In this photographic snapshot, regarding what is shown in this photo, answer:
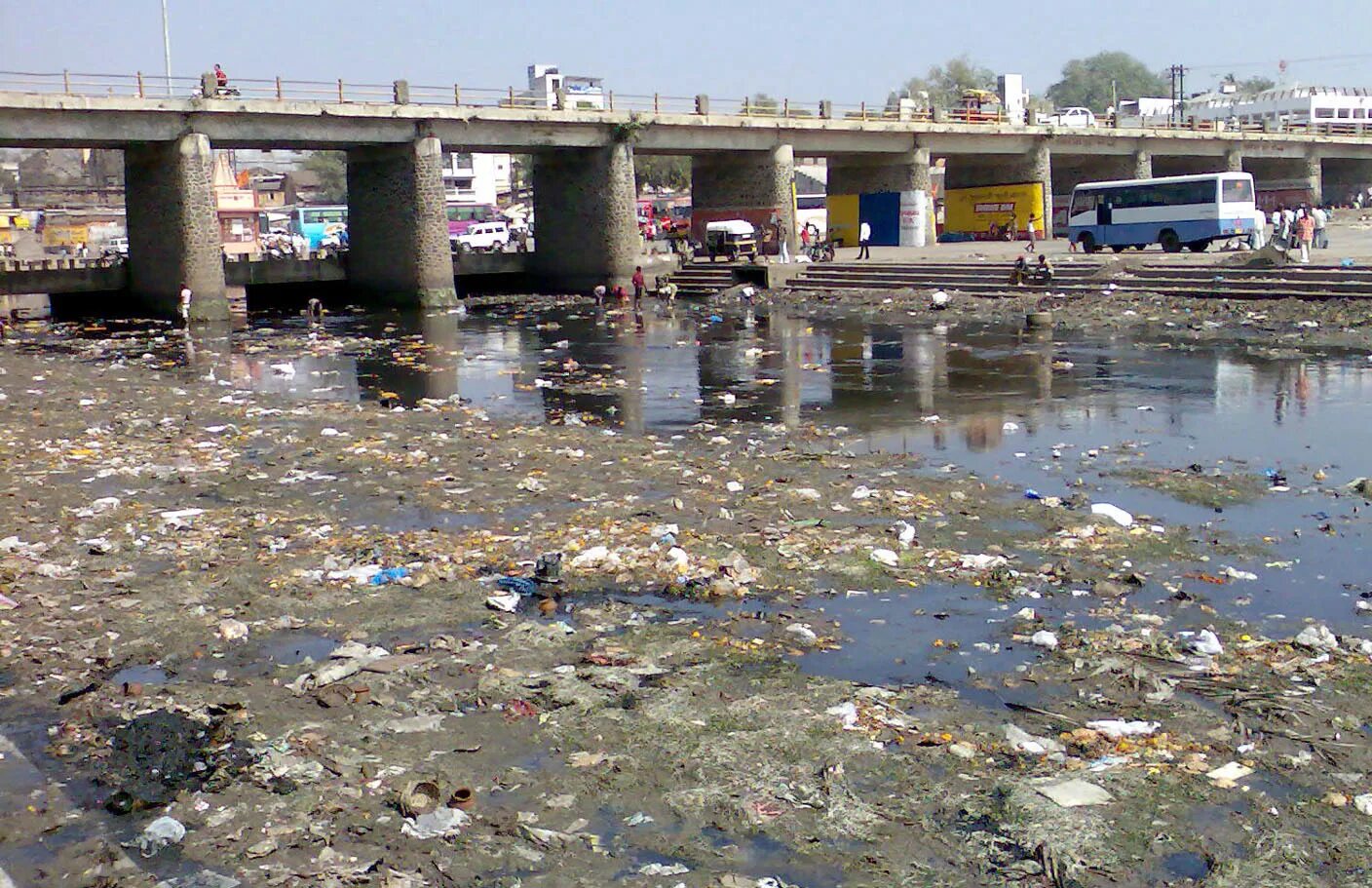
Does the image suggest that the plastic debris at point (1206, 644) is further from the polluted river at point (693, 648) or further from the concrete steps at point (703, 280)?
the concrete steps at point (703, 280)

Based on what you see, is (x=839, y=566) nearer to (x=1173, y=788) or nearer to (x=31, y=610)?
(x=1173, y=788)

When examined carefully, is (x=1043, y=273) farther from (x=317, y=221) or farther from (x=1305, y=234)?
(x=317, y=221)

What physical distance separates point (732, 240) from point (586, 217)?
4814 mm

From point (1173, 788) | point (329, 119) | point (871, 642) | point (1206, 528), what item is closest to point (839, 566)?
point (871, 642)

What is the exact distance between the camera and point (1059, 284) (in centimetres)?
3138

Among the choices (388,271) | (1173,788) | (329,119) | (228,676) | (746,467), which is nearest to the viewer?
(1173,788)

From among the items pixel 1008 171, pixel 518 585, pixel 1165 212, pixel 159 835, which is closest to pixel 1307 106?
pixel 1008 171

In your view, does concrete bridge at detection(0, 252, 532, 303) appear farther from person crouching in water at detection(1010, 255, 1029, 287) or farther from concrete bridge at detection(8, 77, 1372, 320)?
person crouching in water at detection(1010, 255, 1029, 287)

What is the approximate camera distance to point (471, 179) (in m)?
96.4

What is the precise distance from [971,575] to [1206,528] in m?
2.35

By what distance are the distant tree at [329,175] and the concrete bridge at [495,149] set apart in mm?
59774

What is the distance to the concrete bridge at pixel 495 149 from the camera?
32969mm

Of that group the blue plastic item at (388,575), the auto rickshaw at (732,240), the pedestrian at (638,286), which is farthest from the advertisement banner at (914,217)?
the blue plastic item at (388,575)

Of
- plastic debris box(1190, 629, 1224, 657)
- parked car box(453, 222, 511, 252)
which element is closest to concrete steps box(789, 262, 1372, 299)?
plastic debris box(1190, 629, 1224, 657)
